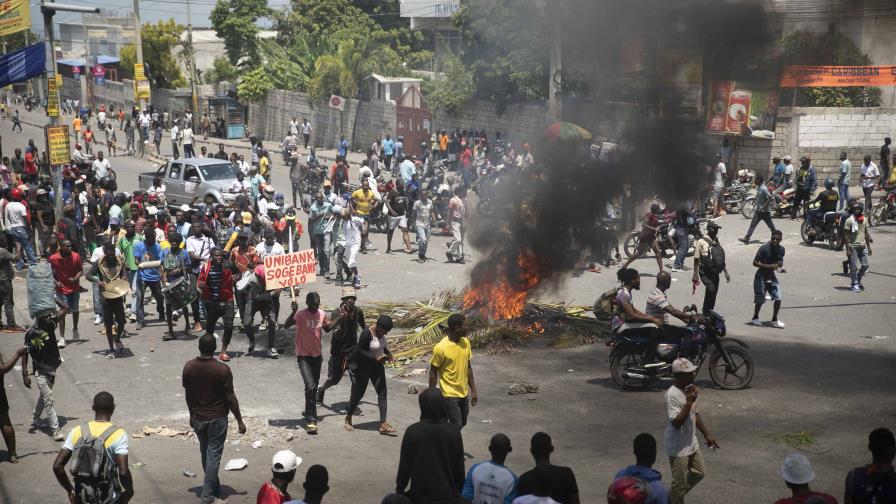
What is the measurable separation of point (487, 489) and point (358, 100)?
113 feet

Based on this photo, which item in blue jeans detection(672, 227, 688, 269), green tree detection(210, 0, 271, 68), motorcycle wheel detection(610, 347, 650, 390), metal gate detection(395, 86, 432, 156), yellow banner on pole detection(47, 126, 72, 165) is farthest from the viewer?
green tree detection(210, 0, 271, 68)

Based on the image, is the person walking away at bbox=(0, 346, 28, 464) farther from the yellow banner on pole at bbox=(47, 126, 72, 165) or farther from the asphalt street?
the yellow banner on pole at bbox=(47, 126, 72, 165)

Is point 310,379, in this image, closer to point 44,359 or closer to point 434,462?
point 44,359

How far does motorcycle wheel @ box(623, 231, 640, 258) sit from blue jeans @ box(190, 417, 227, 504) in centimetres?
1201

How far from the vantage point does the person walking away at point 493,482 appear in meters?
5.54

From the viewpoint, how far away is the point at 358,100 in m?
39.1

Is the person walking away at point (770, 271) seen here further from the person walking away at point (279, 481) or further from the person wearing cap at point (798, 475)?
the person walking away at point (279, 481)

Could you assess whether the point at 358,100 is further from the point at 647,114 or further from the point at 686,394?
the point at 686,394

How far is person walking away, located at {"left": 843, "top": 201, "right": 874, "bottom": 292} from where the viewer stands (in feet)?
50.8

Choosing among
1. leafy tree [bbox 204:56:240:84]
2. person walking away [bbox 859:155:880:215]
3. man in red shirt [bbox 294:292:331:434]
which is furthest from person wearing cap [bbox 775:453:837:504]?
leafy tree [bbox 204:56:240:84]

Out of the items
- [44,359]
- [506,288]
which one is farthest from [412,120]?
[44,359]

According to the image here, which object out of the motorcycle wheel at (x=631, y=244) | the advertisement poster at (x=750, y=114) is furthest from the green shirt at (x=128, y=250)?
the advertisement poster at (x=750, y=114)

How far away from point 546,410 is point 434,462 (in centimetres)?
462

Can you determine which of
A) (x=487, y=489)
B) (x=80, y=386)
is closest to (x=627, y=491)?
(x=487, y=489)
